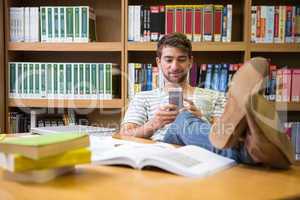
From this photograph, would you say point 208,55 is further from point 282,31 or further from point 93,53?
point 93,53

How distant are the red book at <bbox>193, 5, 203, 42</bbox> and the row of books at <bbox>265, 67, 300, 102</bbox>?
1.73 feet

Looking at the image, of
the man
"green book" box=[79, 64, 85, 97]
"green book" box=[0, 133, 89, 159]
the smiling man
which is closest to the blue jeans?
the man

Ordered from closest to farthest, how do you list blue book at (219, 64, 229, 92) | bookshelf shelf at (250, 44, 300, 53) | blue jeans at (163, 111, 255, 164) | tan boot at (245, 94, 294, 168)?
1. tan boot at (245, 94, 294, 168)
2. blue jeans at (163, 111, 255, 164)
3. bookshelf shelf at (250, 44, 300, 53)
4. blue book at (219, 64, 229, 92)

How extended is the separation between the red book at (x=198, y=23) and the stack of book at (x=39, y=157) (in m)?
1.61

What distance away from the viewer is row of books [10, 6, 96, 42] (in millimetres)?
2320

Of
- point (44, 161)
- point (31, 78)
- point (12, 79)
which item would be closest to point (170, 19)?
point (31, 78)

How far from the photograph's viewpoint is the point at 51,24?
2.34 metres

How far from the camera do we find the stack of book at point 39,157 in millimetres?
717

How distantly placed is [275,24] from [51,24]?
4.73ft

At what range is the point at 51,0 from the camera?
8.47 ft

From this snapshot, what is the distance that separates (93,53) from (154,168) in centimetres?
186

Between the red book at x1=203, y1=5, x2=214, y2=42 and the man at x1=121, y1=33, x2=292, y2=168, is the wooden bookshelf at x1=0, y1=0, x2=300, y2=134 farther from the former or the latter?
the man at x1=121, y1=33, x2=292, y2=168

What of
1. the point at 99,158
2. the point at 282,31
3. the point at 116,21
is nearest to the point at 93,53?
the point at 116,21

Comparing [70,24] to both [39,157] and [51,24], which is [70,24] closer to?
[51,24]
